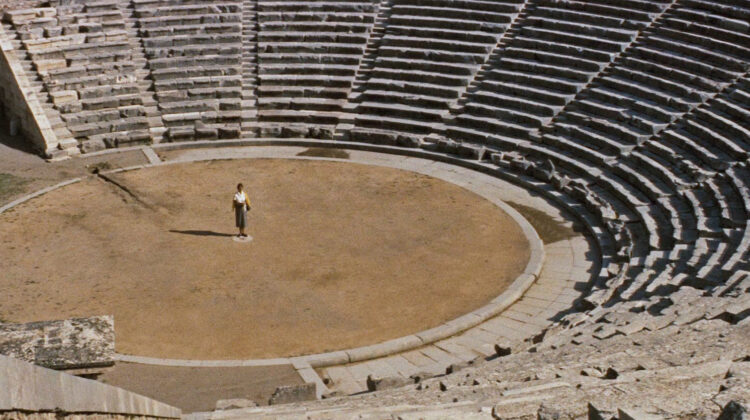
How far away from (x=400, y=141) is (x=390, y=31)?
582 centimetres

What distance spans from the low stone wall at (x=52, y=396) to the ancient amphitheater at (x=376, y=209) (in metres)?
0.03

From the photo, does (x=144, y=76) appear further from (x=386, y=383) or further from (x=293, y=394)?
(x=386, y=383)

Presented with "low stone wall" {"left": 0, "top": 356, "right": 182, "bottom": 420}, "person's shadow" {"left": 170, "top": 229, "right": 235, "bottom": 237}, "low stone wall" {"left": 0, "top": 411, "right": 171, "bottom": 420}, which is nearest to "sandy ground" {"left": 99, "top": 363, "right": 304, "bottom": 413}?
"person's shadow" {"left": 170, "top": 229, "right": 235, "bottom": 237}

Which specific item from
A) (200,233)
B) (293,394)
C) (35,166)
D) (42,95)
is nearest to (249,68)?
(42,95)

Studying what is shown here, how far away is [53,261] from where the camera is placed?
21.9 meters

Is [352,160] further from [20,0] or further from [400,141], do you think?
[20,0]

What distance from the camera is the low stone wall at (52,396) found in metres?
6.49

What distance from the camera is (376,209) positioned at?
997 inches

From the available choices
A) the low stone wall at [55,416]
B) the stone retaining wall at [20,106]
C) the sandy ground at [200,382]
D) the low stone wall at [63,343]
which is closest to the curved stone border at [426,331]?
the sandy ground at [200,382]

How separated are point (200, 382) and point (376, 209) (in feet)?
30.8

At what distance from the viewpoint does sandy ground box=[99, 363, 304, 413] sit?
16.5 meters

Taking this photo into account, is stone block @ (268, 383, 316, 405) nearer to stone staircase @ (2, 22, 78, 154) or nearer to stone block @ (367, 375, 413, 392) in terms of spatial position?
stone block @ (367, 375, 413, 392)

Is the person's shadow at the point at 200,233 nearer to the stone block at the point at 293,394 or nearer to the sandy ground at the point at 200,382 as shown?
the sandy ground at the point at 200,382

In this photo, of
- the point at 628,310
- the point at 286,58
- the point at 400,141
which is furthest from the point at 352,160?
the point at 628,310
